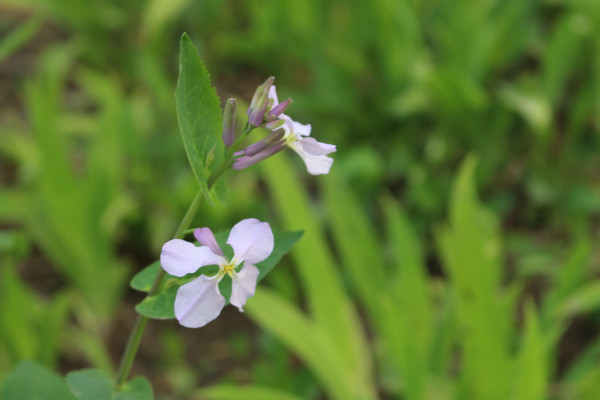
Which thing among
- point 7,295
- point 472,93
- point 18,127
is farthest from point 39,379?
point 18,127

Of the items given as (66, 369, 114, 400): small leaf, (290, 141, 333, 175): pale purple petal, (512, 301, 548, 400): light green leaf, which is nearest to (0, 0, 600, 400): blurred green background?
(512, 301, 548, 400): light green leaf

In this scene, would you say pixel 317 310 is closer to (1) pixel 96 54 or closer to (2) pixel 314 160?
(2) pixel 314 160

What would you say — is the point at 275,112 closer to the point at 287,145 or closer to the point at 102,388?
the point at 287,145

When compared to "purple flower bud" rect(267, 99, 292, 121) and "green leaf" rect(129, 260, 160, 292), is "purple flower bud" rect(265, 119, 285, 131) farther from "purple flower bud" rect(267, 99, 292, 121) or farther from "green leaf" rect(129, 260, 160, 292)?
"green leaf" rect(129, 260, 160, 292)

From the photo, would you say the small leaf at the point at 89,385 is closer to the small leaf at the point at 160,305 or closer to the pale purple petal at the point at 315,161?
the small leaf at the point at 160,305

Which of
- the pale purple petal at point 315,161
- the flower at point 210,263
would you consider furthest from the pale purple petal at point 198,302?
the pale purple petal at point 315,161

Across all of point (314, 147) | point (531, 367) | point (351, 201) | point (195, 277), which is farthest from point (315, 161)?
point (351, 201)
